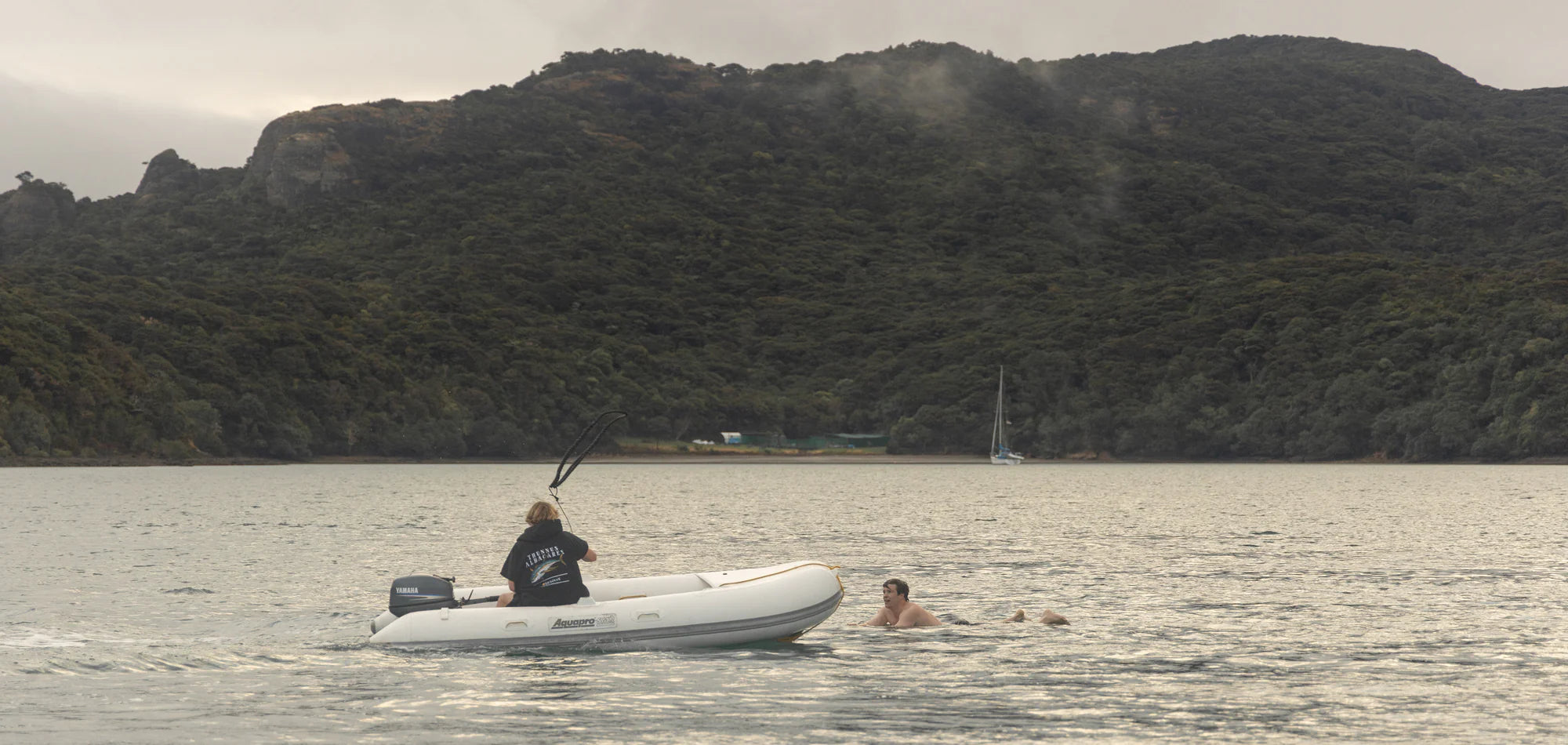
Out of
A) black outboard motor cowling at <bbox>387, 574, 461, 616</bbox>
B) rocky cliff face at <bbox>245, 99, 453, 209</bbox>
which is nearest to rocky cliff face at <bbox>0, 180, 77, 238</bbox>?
rocky cliff face at <bbox>245, 99, 453, 209</bbox>

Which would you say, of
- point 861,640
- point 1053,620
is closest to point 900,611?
point 861,640

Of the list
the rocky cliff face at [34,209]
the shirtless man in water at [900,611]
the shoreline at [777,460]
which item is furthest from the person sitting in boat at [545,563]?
the rocky cliff face at [34,209]

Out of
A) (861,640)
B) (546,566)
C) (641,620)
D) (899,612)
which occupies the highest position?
(546,566)

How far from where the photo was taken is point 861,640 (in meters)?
19.6

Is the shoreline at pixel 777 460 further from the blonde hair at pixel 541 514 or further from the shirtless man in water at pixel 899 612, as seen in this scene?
the blonde hair at pixel 541 514

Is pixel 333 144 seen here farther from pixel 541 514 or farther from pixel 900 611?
pixel 541 514

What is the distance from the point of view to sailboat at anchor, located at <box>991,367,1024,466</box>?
113 meters

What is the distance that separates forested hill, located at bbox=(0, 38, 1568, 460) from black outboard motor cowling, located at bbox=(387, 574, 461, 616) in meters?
77.1

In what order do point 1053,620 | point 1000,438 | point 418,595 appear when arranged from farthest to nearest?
point 1000,438 < point 1053,620 < point 418,595

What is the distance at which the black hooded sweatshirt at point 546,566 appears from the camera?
56.5ft

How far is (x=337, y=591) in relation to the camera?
86.2ft

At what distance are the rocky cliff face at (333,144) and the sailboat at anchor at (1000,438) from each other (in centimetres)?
7612

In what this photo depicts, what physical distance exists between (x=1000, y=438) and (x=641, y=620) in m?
101

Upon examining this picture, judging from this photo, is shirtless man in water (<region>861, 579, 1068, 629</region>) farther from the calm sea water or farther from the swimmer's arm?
the calm sea water
